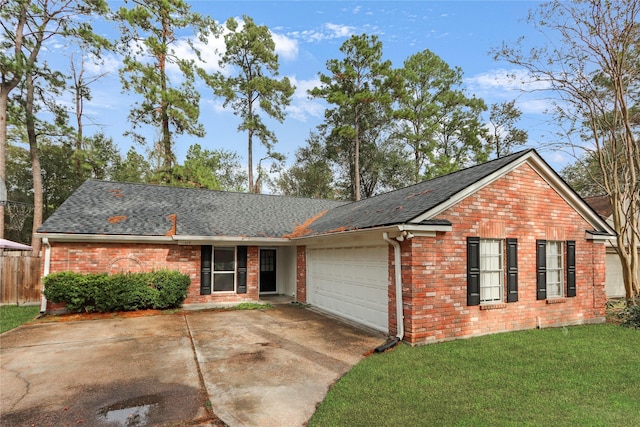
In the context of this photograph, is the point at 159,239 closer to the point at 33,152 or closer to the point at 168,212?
the point at 168,212

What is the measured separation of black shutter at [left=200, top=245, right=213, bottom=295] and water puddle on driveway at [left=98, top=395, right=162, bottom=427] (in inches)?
293

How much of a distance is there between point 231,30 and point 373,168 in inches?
598

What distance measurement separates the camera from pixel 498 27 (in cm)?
1117

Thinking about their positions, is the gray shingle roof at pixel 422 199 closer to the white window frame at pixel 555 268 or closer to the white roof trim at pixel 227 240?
the white window frame at pixel 555 268

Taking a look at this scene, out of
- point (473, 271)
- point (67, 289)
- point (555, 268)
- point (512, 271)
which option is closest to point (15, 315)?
point (67, 289)

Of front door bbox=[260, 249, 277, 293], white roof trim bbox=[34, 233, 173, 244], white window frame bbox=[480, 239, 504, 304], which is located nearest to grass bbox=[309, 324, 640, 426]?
white window frame bbox=[480, 239, 504, 304]

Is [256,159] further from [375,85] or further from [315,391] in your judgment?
[315,391]

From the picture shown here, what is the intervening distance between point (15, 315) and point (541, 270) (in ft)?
48.9

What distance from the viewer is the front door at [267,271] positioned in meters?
14.9

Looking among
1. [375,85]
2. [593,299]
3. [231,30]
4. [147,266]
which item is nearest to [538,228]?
[593,299]

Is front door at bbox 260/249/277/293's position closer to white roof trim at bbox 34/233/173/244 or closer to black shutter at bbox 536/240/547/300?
white roof trim at bbox 34/233/173/244

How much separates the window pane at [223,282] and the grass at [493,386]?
24.7 ft

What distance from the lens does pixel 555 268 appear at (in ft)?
28.9

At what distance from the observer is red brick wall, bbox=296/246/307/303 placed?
12.4 metres
